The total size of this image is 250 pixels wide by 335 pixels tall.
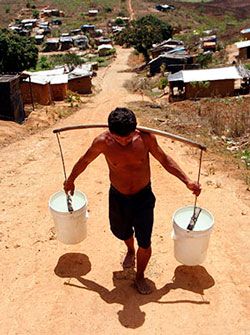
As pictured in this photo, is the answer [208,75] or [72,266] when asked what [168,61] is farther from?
[72,266]

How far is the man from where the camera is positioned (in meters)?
3.85

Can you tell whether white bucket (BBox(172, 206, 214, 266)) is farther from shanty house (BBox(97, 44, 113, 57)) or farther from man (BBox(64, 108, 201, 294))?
shanty house (BBox(97, 44, 113, 57))

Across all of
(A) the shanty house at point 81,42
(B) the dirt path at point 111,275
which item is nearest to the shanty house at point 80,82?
(B) the dirt path at point 111,275

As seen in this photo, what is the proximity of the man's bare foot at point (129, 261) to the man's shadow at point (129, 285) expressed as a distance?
0.18ft

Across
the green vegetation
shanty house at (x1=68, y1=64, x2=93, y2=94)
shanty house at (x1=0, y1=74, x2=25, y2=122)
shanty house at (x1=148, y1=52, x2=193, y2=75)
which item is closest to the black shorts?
the green vegetation

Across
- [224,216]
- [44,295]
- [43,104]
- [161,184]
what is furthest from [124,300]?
[43,104]

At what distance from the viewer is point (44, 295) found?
437cm

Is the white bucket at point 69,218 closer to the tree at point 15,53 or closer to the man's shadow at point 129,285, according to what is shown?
the man's shadow at point 129,285

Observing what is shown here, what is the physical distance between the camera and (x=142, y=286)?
4.31 meters

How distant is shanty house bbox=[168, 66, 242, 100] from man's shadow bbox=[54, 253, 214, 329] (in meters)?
17.7

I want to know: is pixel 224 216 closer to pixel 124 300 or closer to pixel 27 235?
pixel 124 300

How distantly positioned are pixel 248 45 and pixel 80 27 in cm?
3349

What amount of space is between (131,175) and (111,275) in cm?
128

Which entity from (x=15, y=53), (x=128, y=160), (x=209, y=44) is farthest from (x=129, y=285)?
(x=209, y=44)
